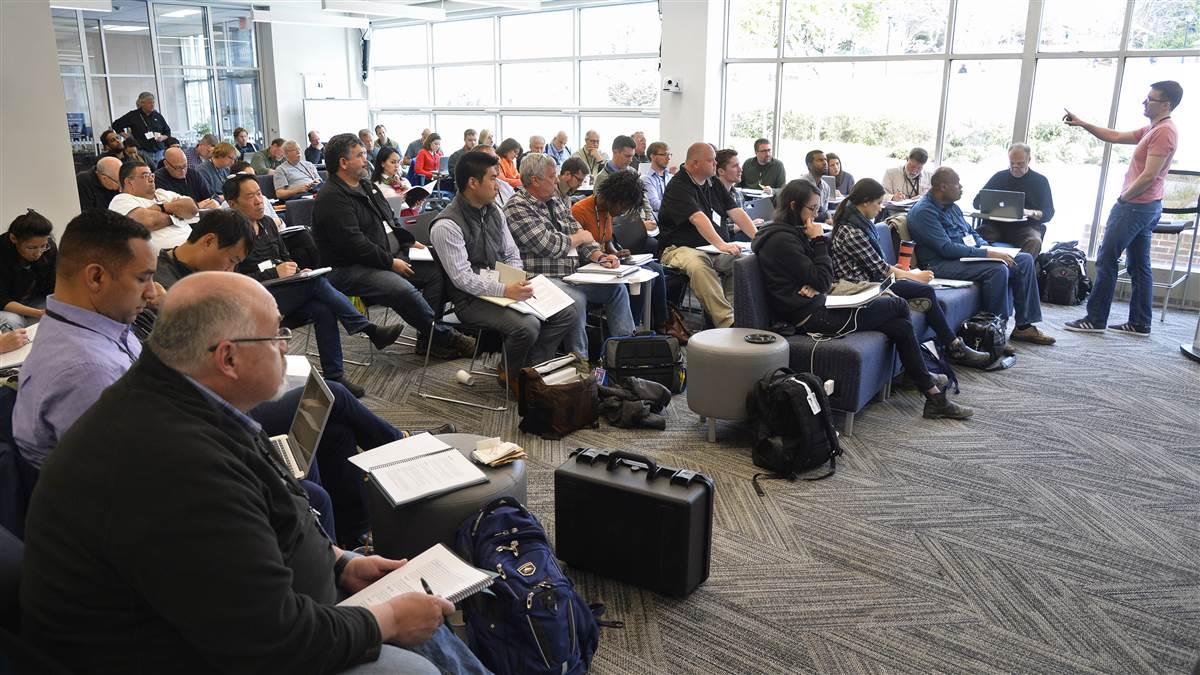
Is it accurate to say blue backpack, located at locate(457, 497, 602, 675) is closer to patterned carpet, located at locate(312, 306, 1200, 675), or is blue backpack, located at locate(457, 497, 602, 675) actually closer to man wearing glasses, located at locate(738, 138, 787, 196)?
patterned carpet, located at locate(312, 306, 1200, 675)

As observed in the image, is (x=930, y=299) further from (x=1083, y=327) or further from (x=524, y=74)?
(x=524, y=74)

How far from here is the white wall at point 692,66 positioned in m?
10.9

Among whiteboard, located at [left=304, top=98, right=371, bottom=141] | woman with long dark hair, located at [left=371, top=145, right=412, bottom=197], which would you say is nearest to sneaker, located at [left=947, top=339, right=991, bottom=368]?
woman with long dark hair, located at [left=371, top=145, right=412, bottom=197]

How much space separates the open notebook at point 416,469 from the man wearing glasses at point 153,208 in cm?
220

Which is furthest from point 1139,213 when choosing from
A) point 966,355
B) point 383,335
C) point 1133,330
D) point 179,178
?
point 179,178

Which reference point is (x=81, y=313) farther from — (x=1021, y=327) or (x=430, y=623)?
(x=1021, y=327)

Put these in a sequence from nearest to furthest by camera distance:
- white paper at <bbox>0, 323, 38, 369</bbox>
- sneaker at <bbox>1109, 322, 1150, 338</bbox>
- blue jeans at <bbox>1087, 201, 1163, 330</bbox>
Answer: white paper at <bbox>0, 323, 38, 369</bbox> < blue jeans at <bbox>1087, 201, 1163, 330</bbox> < sneaker at <bbox>1109, 322, 1150, 338</bbox>

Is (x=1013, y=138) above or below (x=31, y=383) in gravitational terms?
above

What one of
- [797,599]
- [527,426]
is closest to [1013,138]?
[527,426]

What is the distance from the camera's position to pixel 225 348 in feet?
4.86

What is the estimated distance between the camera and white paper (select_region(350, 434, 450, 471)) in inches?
103

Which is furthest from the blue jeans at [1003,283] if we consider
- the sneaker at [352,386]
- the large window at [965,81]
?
the sneaker at [352,386]

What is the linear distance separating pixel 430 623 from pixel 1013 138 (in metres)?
8.77

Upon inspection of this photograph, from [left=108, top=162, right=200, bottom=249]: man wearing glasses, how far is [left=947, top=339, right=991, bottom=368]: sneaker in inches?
189
